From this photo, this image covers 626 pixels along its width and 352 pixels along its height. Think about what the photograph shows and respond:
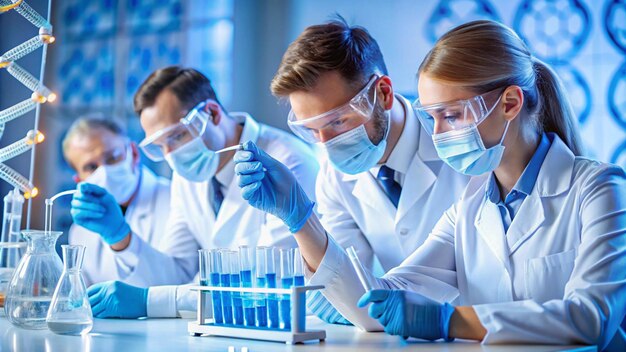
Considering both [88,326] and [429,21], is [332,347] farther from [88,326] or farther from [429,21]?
[429,21]

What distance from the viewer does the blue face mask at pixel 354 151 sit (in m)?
2.51

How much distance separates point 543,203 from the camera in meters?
1.97

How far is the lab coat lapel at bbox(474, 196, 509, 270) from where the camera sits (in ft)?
6.64

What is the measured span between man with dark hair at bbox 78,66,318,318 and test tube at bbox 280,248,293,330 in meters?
1.06

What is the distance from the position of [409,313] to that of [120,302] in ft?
3.42

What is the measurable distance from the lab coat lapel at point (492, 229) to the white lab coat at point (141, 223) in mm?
2095

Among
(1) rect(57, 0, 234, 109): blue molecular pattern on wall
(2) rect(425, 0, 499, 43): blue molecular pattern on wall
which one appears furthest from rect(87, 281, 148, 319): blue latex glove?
(1) rect(57, 0, 234, 109): blue molecular pattern on wall

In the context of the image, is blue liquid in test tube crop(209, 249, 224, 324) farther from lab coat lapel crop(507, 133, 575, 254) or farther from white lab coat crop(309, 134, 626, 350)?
lab coat lapel crop(507, 133, 575, 254)

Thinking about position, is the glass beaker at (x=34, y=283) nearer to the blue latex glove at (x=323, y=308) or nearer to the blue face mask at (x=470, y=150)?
the blue latex glove at (x=323, y=308)

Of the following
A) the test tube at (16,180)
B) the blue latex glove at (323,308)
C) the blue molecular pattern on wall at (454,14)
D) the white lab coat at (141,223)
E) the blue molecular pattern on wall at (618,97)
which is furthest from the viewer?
the blue molecular pattern on wall at (454,14)

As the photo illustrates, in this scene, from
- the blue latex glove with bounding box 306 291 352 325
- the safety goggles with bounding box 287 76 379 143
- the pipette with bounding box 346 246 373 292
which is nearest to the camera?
the pipette with bounding box 346 246 373 292

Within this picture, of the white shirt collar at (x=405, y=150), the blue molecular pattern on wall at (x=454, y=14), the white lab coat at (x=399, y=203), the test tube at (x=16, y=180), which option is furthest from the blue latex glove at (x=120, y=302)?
the blue molecular pattern on wall at (x=454, y=14)

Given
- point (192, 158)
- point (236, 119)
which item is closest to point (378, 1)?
point (236, 119)

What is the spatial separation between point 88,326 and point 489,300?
3.48 feet
